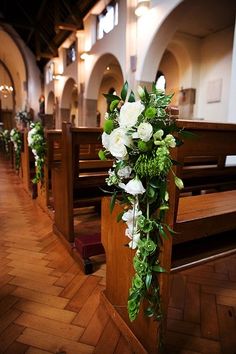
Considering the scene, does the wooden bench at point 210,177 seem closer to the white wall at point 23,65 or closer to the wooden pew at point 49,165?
the wooden pew at point 49,165

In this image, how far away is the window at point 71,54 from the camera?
8320 mm

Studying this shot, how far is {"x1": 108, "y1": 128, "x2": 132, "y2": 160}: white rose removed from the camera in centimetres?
87

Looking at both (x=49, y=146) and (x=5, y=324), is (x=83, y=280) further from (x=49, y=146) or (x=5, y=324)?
(x=49, y=146)

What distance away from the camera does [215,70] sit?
18.3 ft

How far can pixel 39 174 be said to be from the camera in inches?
116

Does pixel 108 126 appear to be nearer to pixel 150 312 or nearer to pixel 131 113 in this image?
pixel 131 113

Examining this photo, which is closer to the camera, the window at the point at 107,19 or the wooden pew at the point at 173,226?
the wooden pew at the point at 173,226

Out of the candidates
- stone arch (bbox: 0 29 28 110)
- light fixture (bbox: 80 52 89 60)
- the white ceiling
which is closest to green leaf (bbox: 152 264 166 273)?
the white ceiling

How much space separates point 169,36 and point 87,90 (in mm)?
3367

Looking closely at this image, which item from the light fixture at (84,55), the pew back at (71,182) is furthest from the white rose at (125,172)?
the light fixture at (84,55)

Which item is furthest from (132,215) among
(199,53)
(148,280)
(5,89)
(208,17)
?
(5,89)

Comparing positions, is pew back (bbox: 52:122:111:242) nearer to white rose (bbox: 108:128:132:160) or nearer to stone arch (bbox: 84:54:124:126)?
white rose (bbox: 108:128:132:160)

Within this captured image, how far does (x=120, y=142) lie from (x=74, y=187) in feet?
4.26

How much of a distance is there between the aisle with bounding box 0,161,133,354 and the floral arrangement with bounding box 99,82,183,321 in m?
0.40
